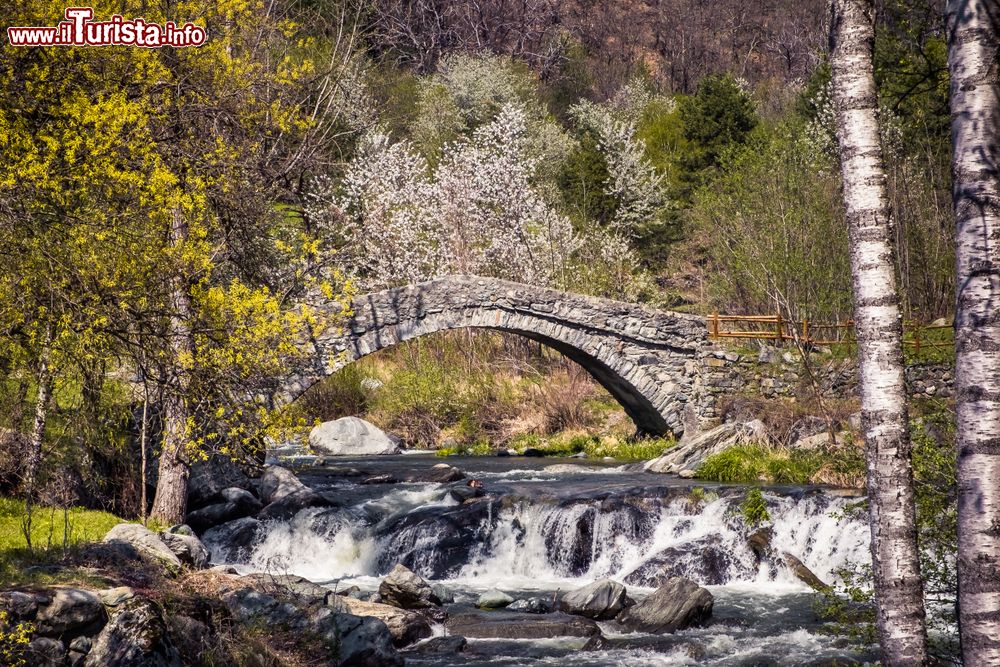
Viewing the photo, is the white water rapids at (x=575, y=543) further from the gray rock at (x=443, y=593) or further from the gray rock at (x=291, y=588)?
the gray rock at (x=291, y=588)

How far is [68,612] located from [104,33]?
518 centimetres

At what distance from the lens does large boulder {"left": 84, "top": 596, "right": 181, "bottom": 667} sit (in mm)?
6719

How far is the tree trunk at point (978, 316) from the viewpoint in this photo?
15.6 ft

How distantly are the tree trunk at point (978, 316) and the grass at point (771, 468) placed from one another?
993 cm

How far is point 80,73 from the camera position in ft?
26.1

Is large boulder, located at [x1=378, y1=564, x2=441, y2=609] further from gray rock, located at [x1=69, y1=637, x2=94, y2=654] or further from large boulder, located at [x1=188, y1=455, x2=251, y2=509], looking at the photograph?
gray rock, located at [x1=69, y1=637, x2=94, y2=654]

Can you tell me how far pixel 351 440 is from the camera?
22.8 meters

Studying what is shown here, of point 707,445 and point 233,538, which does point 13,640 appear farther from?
point 707,445

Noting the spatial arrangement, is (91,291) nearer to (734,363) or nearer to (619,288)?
(734,363)

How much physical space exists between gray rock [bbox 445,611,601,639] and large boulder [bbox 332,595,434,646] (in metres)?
0.35

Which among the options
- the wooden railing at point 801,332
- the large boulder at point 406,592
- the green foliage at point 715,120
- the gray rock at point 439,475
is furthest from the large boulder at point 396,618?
the green foliage at point 715,120

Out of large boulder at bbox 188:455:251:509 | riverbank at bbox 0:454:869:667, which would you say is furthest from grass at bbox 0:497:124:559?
large boulder at bbox 188:455:251:509

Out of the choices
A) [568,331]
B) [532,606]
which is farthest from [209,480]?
[568,331]

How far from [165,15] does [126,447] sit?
4.91m
